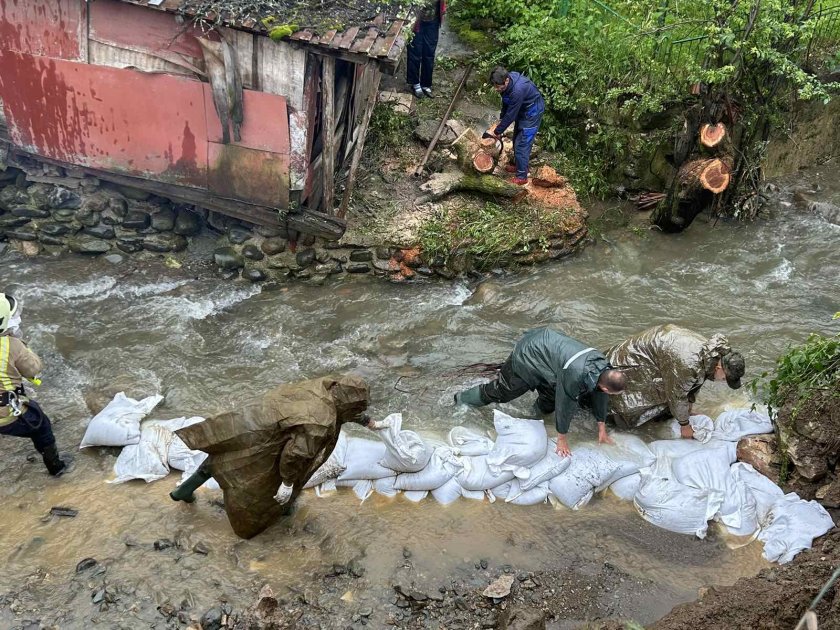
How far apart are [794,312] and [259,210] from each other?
5436 mm

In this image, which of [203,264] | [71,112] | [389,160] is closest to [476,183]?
[389,160]

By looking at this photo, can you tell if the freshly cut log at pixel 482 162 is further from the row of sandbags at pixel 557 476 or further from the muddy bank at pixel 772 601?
the muddy bank at pixel 772 601

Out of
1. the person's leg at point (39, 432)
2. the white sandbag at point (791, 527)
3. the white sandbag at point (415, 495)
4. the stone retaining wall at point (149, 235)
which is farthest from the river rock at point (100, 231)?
the white sandbag at point (791, 527)

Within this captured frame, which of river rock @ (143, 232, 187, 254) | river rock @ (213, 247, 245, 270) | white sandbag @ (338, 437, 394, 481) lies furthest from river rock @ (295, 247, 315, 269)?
white sandbag @ (338, 437, 394, 481)

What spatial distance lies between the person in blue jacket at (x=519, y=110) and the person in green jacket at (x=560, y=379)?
9.95ft

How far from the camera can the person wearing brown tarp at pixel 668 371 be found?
171 inches

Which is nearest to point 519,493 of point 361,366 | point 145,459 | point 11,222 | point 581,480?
point 581,480

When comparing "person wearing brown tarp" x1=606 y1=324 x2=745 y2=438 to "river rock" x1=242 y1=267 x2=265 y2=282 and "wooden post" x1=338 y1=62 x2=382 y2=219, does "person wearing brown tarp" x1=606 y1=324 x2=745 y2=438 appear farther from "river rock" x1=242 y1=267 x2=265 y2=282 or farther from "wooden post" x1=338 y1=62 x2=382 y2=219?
"river rock" x1=242 y1=267 x2=265 y2=282

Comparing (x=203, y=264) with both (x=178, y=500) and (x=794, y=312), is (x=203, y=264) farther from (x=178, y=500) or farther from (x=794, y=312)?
(x=794, y=312)

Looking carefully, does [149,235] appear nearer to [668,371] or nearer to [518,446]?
[518,446]

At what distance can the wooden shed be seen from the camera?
551cm

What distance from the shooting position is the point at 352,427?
4.95 metres

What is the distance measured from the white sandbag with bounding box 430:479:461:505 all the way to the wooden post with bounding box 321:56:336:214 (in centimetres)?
324

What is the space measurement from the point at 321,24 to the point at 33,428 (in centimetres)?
387
